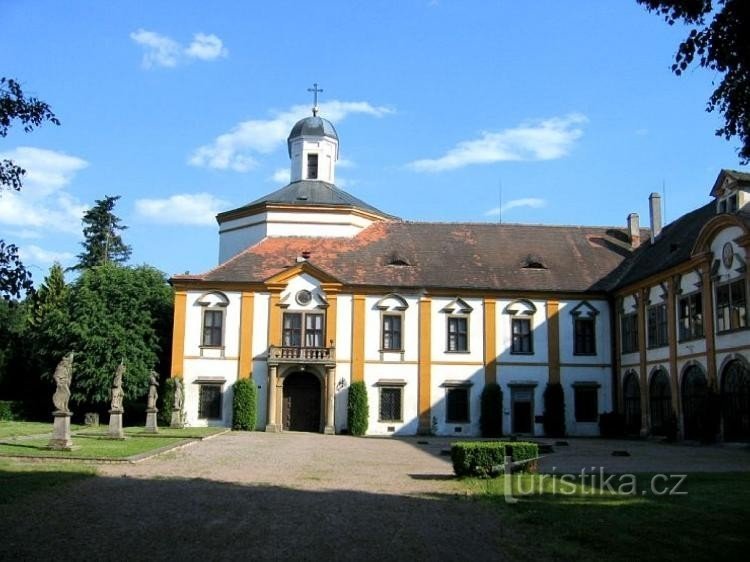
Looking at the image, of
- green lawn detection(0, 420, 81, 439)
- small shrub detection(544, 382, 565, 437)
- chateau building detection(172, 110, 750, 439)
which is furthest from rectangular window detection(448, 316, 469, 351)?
green lawn detection(0, 420, 81, 439)

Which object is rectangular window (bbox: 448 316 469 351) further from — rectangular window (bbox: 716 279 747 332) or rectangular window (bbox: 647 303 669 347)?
rectangular window (bbox: 716 279 747 332)

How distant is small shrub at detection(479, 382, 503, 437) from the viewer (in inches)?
1425

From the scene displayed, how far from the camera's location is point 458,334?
3750 centimetres

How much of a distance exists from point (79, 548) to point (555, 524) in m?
6.20

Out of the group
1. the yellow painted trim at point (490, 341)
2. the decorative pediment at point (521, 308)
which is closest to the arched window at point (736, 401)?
the decorative pediment at point (521, 308)

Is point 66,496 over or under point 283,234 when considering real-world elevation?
under

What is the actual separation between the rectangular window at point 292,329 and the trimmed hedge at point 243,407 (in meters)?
2.84

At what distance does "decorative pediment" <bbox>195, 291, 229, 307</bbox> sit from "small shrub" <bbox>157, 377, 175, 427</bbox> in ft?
12.8

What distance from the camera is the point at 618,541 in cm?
962

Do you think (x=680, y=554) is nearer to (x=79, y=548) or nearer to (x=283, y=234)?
Result: (x=79, y=548)

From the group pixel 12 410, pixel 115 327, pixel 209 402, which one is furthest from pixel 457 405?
pixel 12 410

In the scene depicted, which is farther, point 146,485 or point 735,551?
point 146,485

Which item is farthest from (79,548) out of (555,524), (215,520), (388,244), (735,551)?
(388,244)

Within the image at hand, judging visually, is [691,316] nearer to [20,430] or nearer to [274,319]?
[274,319]
